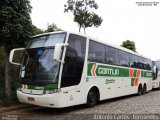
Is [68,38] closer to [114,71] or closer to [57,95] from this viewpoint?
[57,95]

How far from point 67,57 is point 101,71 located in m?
2.74

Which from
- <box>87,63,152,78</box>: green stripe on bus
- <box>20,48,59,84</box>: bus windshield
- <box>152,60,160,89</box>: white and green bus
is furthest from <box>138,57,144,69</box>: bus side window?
<box>20,48,59,84</box>: bus windshield

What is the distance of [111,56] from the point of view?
11.5 m

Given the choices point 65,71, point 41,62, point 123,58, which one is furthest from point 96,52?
point 123,58

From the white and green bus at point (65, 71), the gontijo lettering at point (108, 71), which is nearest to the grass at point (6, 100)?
the white and green bus at point (65, 71)

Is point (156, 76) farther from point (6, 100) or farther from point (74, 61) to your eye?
point (6, 100)

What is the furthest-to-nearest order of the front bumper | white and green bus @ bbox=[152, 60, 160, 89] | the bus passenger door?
white and green bus @ bbox=[152, 60, 160, 89]
the bus passenger door
the front bumper

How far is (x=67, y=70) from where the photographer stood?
812 cm

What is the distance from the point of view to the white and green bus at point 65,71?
7.69m

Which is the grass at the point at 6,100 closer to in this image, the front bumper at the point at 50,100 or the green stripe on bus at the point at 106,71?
the front bumper at the point at 50,100

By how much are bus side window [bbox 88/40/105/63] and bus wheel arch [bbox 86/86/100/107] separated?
132cm

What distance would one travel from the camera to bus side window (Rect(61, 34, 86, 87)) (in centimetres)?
805

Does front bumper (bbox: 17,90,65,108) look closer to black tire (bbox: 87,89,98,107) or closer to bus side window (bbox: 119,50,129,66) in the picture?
black tire (bbox: 87,89,98,107)

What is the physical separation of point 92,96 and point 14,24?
4563 mm
